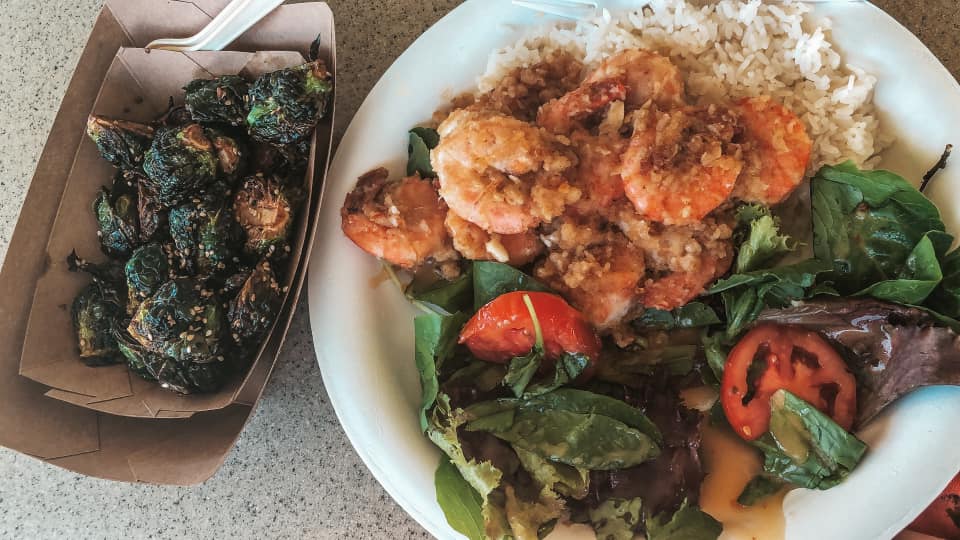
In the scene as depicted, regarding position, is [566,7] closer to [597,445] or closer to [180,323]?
[597,445]

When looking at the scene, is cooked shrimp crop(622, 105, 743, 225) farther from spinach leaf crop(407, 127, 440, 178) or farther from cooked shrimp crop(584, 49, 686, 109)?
spinach leaf crop(407, 127, 440, 178)

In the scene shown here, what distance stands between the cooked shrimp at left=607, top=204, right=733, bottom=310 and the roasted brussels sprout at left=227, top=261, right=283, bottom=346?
0.73 m

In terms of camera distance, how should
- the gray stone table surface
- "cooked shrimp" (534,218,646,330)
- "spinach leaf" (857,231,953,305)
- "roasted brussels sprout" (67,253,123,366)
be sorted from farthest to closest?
the gray stone table surface < "roasted brussels sprout" (67,253,123,366) < "cooked shrimp" (534,218,646,330) < "spinach leaf" (857,231,953,305)

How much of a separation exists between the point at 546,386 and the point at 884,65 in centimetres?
97

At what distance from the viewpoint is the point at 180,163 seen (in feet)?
4.67

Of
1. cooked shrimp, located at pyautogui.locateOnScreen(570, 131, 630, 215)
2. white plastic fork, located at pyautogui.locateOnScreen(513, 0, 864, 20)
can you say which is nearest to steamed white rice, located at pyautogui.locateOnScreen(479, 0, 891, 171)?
white plastic fork, located at pyautogui.locateOnScreen(513, 0, 864, 20)

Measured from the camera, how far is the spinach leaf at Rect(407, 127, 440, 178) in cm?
153

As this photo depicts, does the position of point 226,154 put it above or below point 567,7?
below

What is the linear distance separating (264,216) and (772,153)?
1.06m

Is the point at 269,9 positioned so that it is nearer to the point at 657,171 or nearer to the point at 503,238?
Answer: the point at 503,238

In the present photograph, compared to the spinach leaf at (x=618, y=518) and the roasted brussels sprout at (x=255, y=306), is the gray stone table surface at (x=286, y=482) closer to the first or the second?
the roasted brussels sprout at (x=255, y=306)

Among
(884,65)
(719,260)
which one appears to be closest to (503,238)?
(719,260)

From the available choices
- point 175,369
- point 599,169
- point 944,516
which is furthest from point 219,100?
point 944,516

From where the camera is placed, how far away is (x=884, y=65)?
1.42 meters
